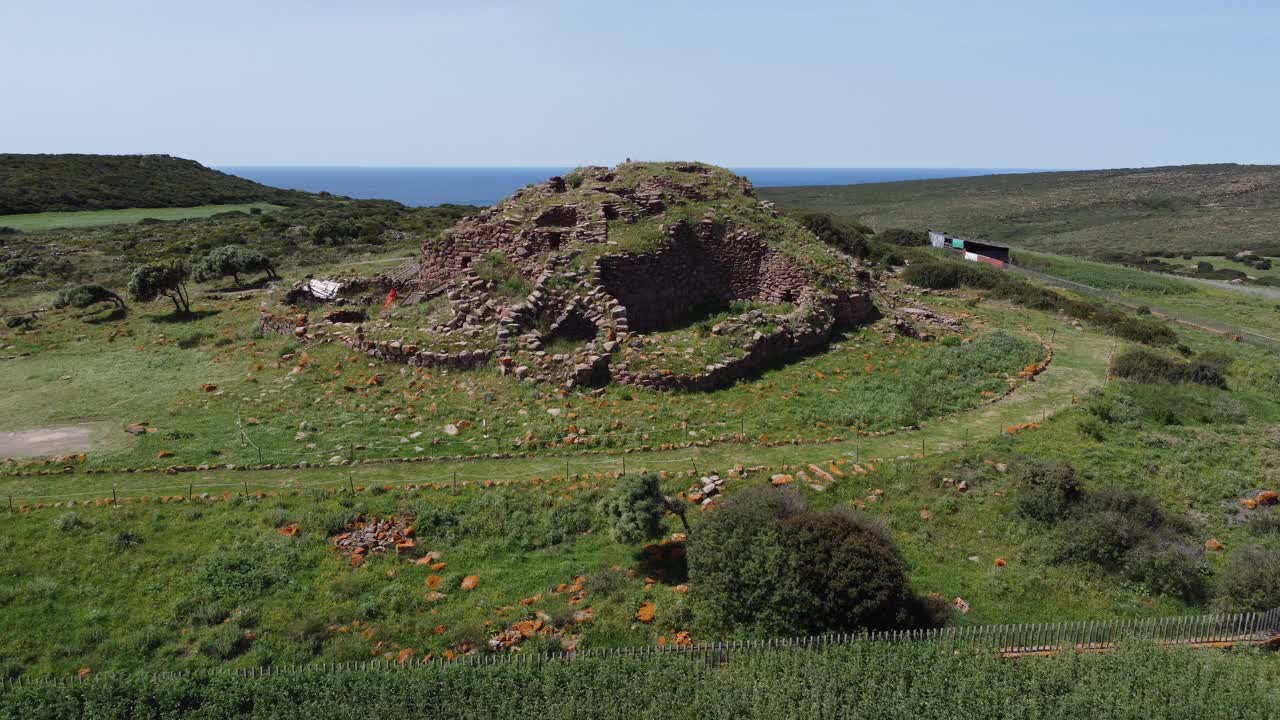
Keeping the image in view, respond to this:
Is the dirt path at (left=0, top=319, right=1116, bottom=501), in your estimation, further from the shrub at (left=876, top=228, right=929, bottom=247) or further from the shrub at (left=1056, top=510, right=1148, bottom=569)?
the shrub at (left=876, top=228, right=929, bottom=247)

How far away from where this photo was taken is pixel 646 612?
11734mm

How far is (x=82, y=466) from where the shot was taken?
58.5 ft

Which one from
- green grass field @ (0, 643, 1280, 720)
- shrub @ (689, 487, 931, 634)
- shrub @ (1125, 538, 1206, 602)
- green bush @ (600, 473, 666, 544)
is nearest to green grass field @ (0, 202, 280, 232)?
green grass field @ (0, 643, 1280, 720)

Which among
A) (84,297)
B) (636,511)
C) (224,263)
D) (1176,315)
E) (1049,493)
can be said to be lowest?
(1049,493)

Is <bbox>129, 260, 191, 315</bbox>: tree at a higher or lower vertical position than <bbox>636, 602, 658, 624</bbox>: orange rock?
higher

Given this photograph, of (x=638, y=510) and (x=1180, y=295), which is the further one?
(x=1180, y=295)

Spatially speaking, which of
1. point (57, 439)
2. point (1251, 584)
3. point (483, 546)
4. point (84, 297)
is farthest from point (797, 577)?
point (84, 297)

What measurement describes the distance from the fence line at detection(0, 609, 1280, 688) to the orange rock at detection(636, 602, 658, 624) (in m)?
0.79

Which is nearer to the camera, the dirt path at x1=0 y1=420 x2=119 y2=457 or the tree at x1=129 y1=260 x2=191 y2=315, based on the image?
the dirt path at x1=0 y1=420 x2=119 y2=457

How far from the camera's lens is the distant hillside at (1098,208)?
80812 mm

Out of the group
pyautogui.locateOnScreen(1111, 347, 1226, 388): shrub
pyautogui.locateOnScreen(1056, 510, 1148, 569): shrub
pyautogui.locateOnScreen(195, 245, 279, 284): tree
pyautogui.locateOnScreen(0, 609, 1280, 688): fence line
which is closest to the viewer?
pyautogui.locateOnScreen(0, 609, 1280, 688): fence line

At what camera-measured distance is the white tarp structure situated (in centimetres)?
3241

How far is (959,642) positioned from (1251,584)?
5561 mm

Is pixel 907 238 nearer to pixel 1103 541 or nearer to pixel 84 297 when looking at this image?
pixel 1103 541
